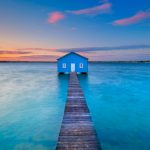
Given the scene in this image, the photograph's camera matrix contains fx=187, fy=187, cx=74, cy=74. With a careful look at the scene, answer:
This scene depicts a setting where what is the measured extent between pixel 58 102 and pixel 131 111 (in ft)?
19.8

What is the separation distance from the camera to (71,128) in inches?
258

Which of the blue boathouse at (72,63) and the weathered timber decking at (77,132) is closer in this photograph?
the weathered timber decking at (77,132)

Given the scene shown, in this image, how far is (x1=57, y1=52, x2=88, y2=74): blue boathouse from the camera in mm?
33906

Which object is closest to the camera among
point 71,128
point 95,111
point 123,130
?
point 71,128

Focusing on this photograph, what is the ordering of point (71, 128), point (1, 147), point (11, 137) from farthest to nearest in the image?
point (11, 137) → point (1, 147) → point (71, 128)

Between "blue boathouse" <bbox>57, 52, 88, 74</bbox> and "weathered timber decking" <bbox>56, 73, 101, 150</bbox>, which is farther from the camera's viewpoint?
"blue boathouse" <bbox>57, 52, 88, 74</bbox>

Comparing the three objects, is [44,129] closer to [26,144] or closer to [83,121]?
[26,144]

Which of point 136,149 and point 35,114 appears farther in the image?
point 35,114

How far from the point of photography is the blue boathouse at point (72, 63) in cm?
3391

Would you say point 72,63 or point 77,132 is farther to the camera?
point 72,63

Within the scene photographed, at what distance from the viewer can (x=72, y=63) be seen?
113 ft

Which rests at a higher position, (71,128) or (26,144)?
(71,128)

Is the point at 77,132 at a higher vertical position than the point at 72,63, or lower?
higher

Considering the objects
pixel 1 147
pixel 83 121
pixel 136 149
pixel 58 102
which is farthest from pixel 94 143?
pixel 58 102
